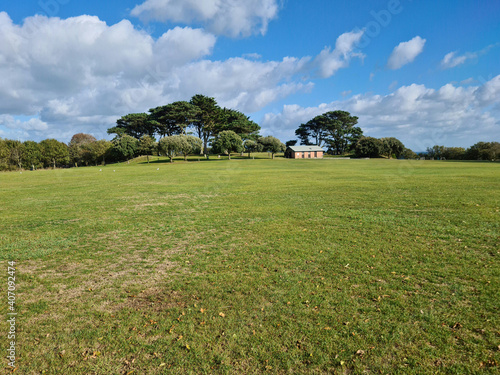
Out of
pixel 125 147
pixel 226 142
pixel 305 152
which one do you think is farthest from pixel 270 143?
pixel 125 147

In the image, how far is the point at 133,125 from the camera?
115750 millimetres

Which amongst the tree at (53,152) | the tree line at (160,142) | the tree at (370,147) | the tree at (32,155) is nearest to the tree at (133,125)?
the tree line at (160,142)

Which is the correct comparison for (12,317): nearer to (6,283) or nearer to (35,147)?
(6,283)

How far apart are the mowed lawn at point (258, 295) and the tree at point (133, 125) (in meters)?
109

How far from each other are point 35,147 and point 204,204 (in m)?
104

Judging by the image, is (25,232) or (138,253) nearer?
(138,253)

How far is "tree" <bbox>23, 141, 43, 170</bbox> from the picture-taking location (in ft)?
301

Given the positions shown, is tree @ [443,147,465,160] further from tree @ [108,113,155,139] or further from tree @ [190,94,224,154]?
tree @ [108,113,155,139]

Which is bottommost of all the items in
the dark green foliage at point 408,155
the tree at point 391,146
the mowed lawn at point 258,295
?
the mowed lawn at point 258,295

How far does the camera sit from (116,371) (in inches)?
180

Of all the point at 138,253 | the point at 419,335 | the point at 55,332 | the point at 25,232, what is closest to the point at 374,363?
the point at 419,335

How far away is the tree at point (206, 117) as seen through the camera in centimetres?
10288

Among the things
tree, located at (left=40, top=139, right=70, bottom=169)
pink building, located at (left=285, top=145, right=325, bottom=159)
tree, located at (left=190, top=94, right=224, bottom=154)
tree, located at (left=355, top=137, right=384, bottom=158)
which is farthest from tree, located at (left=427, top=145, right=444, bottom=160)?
tree, located at (left=40, top=139, right=70, bottom=169)

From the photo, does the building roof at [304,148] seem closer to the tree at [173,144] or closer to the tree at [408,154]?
the tree at [408,154]
